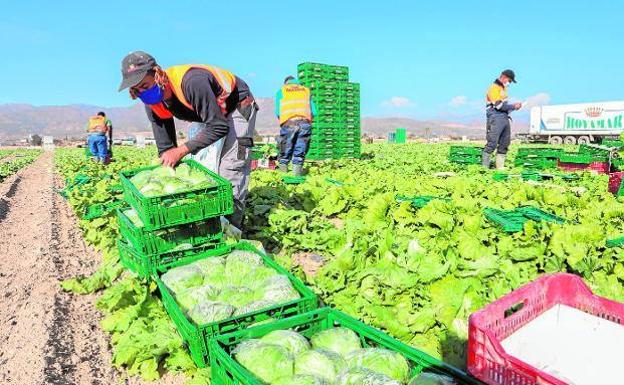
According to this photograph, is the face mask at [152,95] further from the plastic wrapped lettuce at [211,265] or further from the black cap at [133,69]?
the plastic wrapped lettuce at [211,265]

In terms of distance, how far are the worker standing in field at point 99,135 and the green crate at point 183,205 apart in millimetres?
13041

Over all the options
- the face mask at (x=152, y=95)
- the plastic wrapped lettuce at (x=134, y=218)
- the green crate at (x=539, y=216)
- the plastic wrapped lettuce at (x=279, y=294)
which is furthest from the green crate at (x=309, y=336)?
the green crate at (x=539, y=216)

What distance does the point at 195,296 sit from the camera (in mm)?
3268

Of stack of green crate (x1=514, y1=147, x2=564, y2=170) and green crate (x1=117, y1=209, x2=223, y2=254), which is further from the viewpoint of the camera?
stack of green crate (x1=514, y1=147, x2=564, y2=170)

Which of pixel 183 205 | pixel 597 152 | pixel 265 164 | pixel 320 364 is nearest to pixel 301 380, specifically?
pixel 320 364

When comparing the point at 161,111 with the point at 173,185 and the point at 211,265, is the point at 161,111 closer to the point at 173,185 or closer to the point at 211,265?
the point at 173,185

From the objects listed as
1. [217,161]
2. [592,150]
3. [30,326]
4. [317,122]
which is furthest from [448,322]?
[317,122]

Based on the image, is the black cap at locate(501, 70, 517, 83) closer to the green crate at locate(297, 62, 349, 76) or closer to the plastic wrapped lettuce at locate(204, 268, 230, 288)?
the green crate at locate(297, 62, 349, 76)

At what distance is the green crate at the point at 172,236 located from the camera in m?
3.96

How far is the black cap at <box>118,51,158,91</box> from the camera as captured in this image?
387 cm

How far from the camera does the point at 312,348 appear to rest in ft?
8.57

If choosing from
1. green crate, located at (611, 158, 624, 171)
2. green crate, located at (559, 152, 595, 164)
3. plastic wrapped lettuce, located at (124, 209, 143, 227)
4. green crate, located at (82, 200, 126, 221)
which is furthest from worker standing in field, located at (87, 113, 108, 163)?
green crate, located at (611, 158, 624, 171)

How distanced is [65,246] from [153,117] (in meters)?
2.71

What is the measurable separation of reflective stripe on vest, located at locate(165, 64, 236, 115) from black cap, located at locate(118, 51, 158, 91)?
408 millimetres
